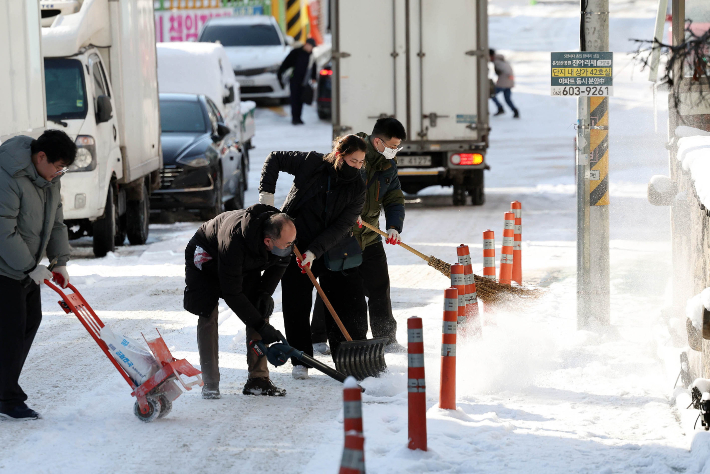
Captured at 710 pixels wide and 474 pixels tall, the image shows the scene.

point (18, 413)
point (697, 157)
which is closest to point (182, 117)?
point (18, 413)

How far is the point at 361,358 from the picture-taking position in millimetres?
7031

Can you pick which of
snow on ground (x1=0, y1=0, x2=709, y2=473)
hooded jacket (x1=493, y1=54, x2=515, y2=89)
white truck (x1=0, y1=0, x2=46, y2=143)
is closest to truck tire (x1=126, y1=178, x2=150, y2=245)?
snow on ground (x1=0, y1=0, x2=709, y2=473)

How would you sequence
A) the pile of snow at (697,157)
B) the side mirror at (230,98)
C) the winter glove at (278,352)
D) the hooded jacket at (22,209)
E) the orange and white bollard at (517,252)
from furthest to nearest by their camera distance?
the side mirror at (230,98), the orange and white bollard at (517,252), the winter glove at (278,352), the hooded jacket at (22,209), the pile of snow at (697,157)

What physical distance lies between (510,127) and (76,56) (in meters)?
18.2

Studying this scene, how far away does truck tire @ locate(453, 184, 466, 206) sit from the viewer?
17734 millimetres

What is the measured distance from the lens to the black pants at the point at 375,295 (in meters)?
8.05

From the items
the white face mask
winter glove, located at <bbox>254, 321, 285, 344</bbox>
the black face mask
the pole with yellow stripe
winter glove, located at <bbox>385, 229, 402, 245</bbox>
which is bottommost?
winter glove, located at <bbox>254, 321, 285, 344</bbox>

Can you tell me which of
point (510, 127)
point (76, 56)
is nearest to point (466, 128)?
point (76, 56)

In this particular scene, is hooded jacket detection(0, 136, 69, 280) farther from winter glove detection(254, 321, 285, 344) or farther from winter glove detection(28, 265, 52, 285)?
winter glove detection(254, 321, 285, 344)

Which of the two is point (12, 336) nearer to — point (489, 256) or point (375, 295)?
point (375, 295)

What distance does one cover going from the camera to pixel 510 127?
29.1 meters

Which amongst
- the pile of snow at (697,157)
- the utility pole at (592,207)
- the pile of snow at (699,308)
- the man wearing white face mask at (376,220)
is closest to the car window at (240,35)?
the utility pole at (592,207)

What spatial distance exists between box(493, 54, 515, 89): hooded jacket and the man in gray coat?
907 inches

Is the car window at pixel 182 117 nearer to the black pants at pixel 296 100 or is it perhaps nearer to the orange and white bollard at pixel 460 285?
the orange and white bollard at pixel 460 285
